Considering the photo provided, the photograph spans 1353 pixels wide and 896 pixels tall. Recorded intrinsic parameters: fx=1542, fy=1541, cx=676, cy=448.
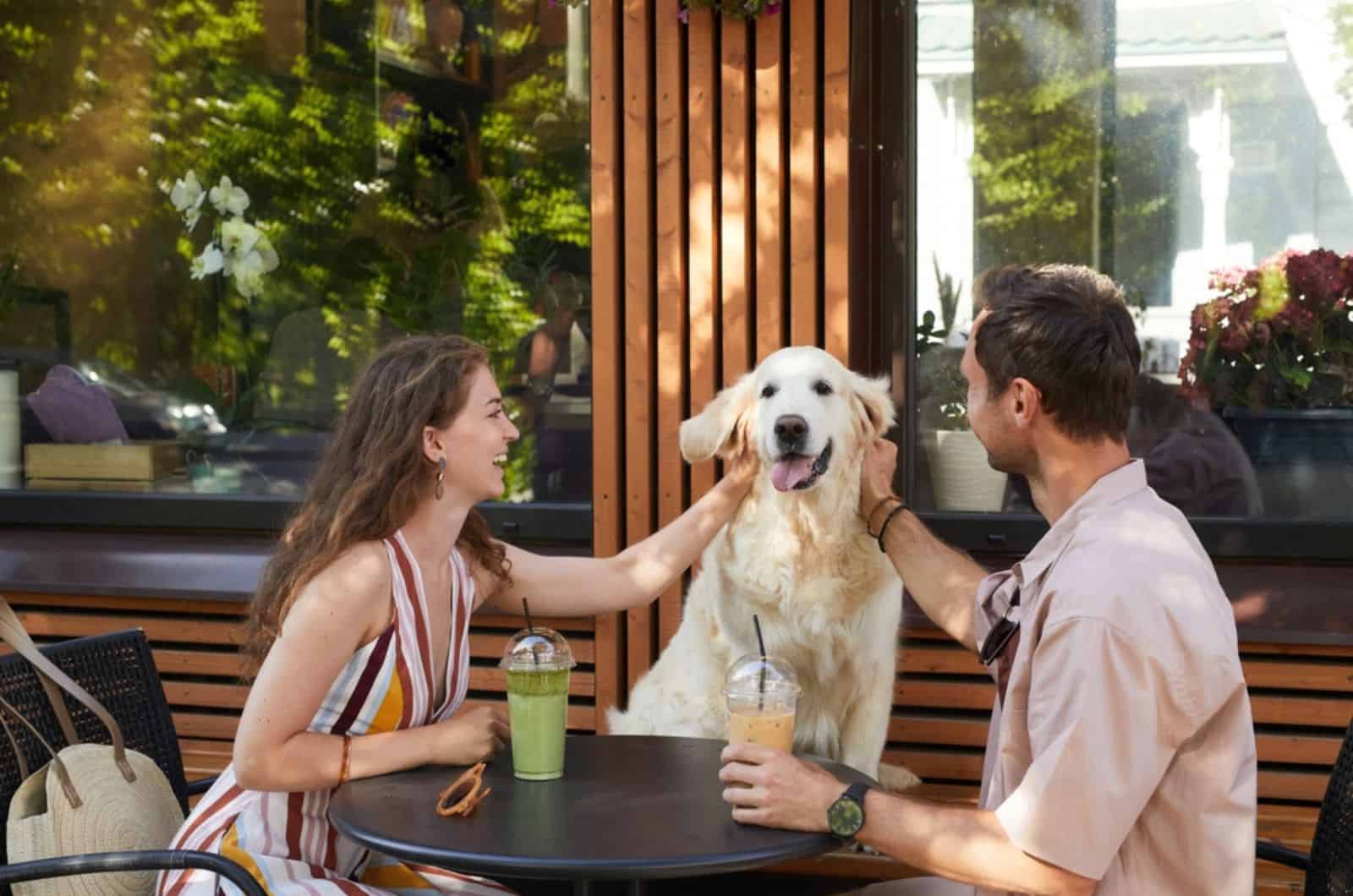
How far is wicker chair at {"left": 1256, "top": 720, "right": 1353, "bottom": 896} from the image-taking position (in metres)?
2.12

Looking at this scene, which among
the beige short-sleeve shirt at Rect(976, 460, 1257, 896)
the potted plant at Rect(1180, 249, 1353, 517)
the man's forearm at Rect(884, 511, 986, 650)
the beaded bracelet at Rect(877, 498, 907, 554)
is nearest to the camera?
the beige short-sleeve shirt at Rect(976, 460, 1257, 896)

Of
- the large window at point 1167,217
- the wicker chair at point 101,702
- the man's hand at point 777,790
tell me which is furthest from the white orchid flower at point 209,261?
the man's hand at point 777,790

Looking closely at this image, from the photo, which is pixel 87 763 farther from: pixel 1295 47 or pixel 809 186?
pixel 1295 47

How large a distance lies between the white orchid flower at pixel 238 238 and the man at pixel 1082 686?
11.7 feet

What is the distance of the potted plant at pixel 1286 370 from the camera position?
4195 mm

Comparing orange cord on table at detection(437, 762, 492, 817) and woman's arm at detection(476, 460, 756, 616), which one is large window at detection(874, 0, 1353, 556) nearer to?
woman's arm at detection(476, 460, 756, 616)

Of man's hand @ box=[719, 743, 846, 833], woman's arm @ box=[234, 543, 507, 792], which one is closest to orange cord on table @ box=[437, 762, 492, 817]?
woman's arm @ box=[234, 543, 507, 792]

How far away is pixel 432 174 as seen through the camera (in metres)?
4.94

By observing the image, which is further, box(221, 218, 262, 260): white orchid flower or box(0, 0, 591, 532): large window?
box(221, 218, 262, 260): white orchid flower

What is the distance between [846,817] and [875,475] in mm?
1223

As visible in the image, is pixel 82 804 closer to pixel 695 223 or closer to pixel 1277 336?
pixel 695 223

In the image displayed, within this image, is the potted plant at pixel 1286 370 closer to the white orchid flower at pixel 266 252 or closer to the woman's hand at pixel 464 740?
the woman's hand at pixel 464 740

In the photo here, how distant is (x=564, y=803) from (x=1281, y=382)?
290 centimetres

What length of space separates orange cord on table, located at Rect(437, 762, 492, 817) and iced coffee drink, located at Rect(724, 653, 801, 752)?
0.35 meters
